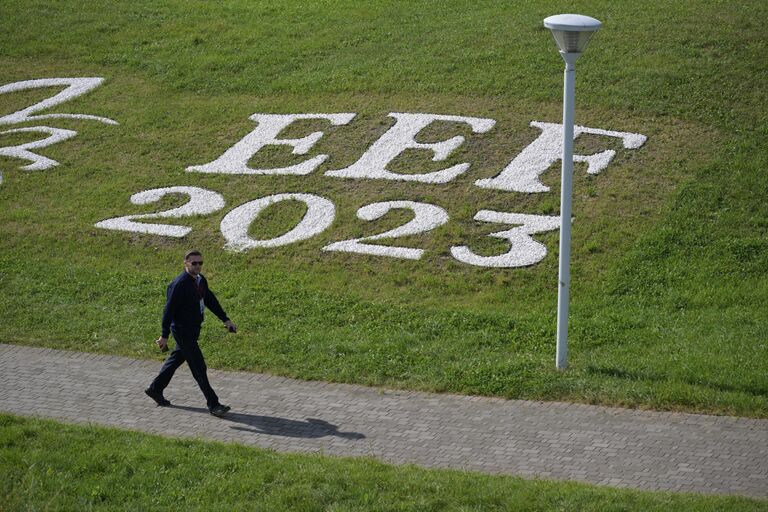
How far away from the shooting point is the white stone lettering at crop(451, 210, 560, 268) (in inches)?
769

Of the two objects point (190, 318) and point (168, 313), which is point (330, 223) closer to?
point (190, 318)

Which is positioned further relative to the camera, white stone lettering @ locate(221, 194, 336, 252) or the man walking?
white stone lettering @ locate(221, 194, 336, 252)

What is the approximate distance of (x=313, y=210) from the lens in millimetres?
22125

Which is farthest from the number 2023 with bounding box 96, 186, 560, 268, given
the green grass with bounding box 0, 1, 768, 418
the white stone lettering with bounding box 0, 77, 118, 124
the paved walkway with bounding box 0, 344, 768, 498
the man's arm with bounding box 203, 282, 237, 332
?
the man's arm with bounding box 203, 282, 237, 332

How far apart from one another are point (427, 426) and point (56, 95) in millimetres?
19504

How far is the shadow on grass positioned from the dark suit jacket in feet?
17.3

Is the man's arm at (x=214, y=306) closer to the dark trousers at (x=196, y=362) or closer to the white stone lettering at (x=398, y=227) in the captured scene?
the dark trousers at (x=196, y=362)

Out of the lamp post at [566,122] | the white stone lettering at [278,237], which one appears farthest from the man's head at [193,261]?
the white stone lettering at [278,237]

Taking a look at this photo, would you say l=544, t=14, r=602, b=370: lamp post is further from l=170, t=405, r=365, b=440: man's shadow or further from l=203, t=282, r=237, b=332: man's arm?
l=203, t=282, r=237, b=332: man's arm

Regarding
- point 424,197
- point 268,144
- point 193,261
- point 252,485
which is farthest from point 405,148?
point 252,485

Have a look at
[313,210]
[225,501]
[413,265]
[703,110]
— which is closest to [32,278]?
[313,210]

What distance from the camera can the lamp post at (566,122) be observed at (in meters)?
14.7

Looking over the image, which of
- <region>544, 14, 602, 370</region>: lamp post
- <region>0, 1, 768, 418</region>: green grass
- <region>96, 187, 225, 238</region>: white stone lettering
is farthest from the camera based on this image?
<region>96, 187, 225, 238</region>: white stone lettering

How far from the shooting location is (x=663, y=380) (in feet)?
47.8
